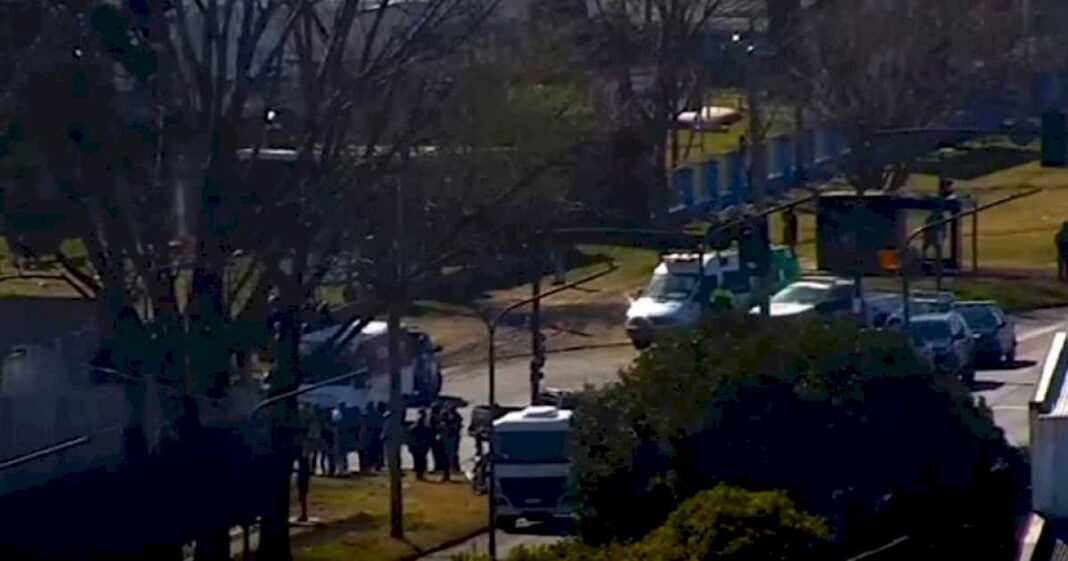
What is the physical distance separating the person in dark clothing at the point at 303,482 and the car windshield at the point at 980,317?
1642cm

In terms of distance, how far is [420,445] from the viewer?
119 feet

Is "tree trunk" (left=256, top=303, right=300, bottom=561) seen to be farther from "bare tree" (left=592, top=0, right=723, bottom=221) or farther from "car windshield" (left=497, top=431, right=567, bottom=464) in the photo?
"bare tree" (left=592, top=0, right=723, bottom=221)

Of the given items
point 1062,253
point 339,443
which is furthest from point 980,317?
point 339,443

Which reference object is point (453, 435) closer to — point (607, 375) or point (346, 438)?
point (346, 438)

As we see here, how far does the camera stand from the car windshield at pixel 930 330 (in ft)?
135

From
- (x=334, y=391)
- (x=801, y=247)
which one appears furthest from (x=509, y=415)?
(x=801, y=247)

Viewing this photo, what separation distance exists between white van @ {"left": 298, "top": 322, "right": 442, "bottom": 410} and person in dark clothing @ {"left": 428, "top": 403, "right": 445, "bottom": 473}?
877 millimetres

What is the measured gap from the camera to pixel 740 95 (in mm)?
79500

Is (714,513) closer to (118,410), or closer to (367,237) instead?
(118,410)

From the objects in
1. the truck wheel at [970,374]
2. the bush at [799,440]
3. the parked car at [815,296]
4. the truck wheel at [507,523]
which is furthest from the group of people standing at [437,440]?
the bush at [799,440]

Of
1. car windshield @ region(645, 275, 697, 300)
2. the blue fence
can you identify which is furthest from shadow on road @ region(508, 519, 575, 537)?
the blue fence

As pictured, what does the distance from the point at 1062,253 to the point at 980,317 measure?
29.7ft

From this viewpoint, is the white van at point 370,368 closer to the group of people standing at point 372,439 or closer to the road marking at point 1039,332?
the group of people standing at point 372,439

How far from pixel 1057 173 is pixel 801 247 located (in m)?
14.6
